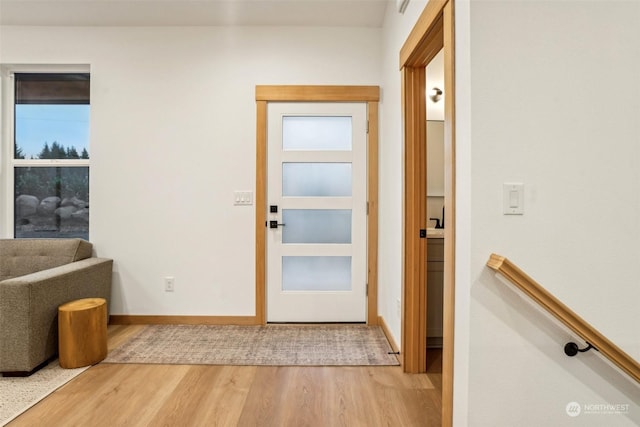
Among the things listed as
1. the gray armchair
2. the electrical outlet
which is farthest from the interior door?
the gray armchair

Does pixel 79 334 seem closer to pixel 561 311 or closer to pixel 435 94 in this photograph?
pixel 561 311

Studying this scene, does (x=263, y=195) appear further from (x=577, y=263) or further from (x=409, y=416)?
(x=577, y=263)

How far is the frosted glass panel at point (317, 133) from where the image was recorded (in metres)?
3.22

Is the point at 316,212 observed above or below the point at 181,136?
below

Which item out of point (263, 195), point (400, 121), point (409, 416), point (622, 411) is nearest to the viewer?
point (622, 411)

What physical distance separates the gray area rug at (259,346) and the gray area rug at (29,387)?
0.90 feet

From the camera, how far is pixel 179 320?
319cm

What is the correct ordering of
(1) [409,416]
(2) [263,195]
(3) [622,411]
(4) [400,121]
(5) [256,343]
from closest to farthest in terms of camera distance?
(3) [622,411] < (1) [409,416] < (4) [400,121] < (5) [256,343] < (2) [263,195]

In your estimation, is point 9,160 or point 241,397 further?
point 9,160

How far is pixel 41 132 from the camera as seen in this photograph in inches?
133

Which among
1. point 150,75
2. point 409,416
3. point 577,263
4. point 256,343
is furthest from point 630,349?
point 150,75

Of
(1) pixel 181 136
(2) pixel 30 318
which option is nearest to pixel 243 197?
(1) pixel 181 136

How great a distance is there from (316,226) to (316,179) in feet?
Result: 1.41

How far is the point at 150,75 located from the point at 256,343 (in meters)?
2.54
